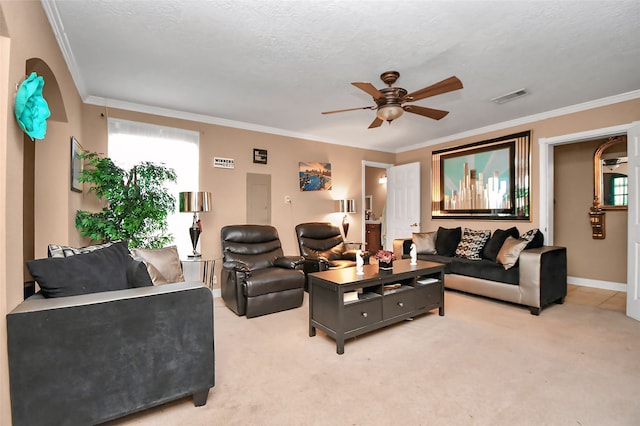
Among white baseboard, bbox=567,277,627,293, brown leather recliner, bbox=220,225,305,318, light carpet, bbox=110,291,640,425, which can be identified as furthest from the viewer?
white baseboard, bbox=567,277,627,293

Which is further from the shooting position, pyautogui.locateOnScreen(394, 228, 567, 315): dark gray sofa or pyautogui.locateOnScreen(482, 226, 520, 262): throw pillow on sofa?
pyautogui.locateOnScreen(482, 226, 520, 262): throw pillow on sofa

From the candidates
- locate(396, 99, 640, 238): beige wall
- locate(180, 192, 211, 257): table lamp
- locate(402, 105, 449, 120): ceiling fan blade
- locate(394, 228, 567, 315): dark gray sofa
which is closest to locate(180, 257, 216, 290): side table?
locate(180, 192, 211, 257): table lamp

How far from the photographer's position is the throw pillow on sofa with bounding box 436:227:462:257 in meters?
4.62

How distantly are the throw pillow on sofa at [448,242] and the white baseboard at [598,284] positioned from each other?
206 centimetres

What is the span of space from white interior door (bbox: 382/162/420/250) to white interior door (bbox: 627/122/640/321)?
283cm

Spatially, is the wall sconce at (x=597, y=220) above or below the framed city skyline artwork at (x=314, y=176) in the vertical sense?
below

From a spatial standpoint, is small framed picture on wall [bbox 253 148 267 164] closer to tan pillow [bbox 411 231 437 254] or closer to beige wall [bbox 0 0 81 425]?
beige wall [bbox 0 0 81 425]

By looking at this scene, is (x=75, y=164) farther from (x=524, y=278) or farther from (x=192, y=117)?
(x=524, y=278)

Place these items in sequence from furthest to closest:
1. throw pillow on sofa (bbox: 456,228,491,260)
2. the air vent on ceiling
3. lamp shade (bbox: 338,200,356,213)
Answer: lamp shade (bbox: 338,200,356,213), throw pillow on sofa (bbox: 456,228,491,260), the air vent on ceiling

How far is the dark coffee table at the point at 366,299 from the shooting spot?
254 centimetres

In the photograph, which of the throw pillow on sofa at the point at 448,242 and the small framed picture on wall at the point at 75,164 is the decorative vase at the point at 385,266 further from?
the small framed picture on wall at the point at 75,164

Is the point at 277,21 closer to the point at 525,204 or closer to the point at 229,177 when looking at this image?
the point at 229,177

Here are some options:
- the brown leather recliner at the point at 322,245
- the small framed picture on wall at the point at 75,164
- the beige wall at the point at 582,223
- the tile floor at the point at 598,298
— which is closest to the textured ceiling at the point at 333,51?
the small framed picture on wall at the point at 75,164

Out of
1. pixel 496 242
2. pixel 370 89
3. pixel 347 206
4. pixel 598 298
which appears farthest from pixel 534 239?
pixel 370 89
